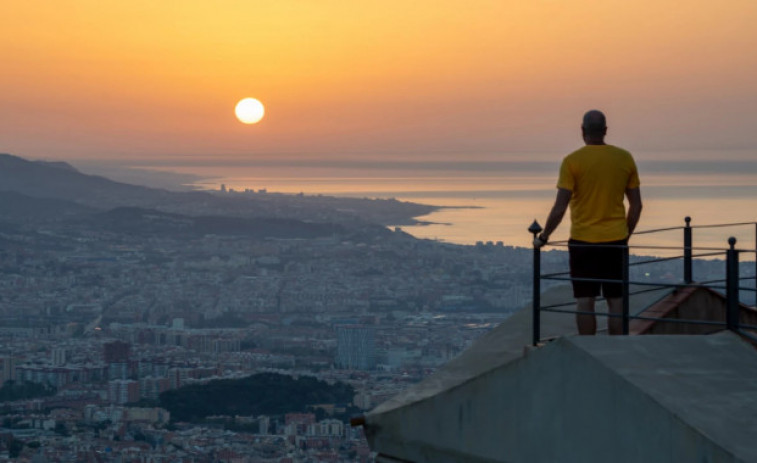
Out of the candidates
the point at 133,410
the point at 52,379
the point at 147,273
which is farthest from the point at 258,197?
the point at 133,410

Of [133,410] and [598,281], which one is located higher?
[598,281]

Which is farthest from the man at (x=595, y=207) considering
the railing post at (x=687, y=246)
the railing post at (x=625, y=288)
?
the railing post at (x=687, y=246)

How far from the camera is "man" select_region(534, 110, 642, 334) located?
28.2 feet

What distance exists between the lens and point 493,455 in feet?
27.7

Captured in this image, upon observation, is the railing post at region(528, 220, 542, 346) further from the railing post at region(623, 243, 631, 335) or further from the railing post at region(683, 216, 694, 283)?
the railing post at region(683, 216, 694, 283)

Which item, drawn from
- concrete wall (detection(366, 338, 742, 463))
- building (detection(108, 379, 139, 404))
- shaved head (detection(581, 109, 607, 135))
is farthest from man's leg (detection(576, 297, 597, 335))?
building (detection(108, 379, 139, 404))

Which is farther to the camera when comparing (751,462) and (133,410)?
(133,410)

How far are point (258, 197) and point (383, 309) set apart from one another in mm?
46446

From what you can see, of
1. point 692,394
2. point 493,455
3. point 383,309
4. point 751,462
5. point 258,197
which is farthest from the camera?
point 258,197

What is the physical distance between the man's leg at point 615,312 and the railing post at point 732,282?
74 cm

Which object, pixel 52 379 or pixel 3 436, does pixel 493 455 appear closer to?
pixel 3 436

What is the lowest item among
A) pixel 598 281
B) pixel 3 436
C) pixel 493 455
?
pixel 3 436

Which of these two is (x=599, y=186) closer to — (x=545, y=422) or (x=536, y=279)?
(x=536, y=279)

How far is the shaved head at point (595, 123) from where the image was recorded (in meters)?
8.58
